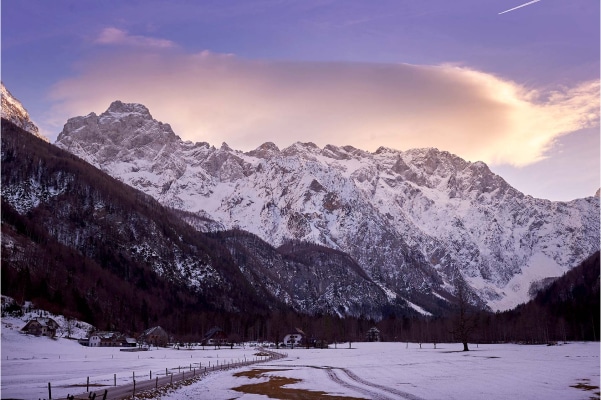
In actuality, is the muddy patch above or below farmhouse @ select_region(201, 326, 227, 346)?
above

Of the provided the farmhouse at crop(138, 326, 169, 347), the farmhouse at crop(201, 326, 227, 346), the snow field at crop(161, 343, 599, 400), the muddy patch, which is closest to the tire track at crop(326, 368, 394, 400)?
the snow field at crop(161, 343, 599, 400)

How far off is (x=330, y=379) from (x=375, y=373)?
8347mm

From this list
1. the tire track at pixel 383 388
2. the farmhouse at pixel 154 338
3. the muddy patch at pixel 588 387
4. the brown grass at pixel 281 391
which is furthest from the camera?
the farmhouse at pixel 154 338

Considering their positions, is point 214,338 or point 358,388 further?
point 214,338

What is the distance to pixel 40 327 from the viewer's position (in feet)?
428

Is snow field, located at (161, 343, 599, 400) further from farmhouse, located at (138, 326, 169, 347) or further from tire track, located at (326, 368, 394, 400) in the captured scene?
farmhouse, located at (138, 326, 169, 347)

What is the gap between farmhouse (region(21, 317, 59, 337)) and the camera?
417 ft

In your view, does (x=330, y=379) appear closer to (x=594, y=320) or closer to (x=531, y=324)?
(x=594, y=320)

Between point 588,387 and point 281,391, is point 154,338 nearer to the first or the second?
point 281,391

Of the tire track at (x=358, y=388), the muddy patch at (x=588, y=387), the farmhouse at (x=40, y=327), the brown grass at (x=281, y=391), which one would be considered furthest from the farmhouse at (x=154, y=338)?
the muddy patch at (x=588, y=387)

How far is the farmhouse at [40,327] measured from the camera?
4998 inches

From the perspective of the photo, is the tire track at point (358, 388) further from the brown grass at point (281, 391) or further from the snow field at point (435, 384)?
the brown grass at point (281, 391)

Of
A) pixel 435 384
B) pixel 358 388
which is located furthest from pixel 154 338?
pixel 435 384

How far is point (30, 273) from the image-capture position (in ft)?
607
